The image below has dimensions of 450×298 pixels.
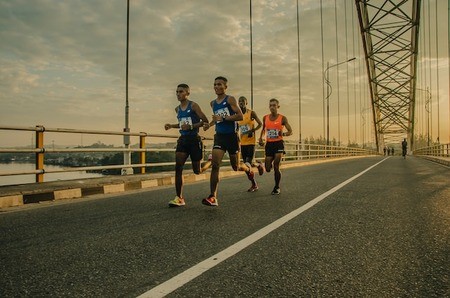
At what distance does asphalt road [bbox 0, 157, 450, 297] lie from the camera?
8.08ft

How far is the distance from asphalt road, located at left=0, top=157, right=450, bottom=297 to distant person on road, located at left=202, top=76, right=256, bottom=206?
452mm

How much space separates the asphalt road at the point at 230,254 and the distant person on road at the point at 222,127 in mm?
452

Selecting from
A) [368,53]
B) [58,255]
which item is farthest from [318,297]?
[368,53]

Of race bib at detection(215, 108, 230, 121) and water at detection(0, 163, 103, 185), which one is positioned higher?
race bib at detection(215, 108, 230, 121)

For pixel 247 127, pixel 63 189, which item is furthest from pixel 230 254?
pixel 247 127

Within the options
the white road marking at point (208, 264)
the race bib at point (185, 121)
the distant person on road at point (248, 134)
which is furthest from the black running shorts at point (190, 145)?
the distant person on road at point (248, 134)

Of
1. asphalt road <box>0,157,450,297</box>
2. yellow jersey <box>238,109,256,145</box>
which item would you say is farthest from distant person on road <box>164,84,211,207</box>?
yellow jersey <box>238,109,256,145</box>

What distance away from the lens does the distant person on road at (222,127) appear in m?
5.98

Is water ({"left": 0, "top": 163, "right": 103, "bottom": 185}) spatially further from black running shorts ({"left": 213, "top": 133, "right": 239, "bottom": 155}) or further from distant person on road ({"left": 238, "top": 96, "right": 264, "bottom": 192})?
distant person on road ({"left": 238, "top": 96, "right": 264, "bottom": 192})

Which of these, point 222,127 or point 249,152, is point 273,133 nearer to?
point 249,152

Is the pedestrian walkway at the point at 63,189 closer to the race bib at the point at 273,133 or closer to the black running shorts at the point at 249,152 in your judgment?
the black running shorts at the point at 249,152

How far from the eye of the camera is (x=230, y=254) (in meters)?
3.20

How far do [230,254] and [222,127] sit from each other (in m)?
3.29

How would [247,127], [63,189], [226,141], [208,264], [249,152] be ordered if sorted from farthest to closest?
[249,152], [247,127], [63,189], [226,141], [208,264]
